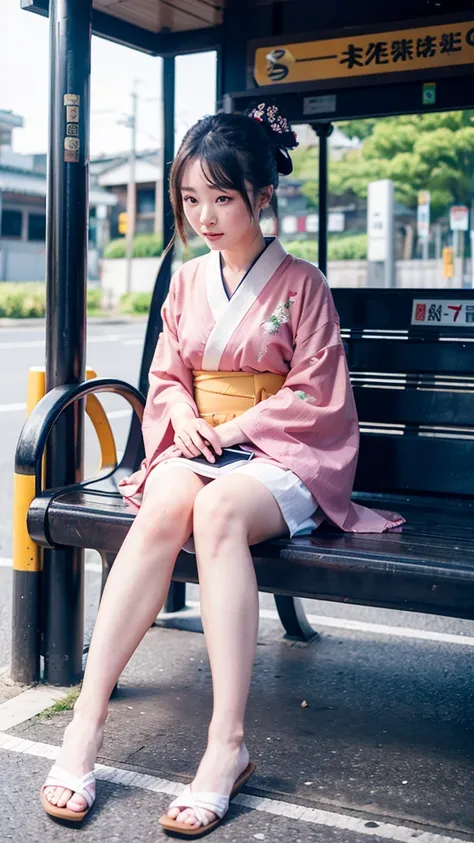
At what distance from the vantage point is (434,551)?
2527mm

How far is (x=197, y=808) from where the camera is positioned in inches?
93.2

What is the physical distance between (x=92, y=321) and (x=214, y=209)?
94.6ft

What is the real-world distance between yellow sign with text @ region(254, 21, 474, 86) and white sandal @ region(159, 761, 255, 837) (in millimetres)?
2543

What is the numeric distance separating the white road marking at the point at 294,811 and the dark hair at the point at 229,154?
1.53 m

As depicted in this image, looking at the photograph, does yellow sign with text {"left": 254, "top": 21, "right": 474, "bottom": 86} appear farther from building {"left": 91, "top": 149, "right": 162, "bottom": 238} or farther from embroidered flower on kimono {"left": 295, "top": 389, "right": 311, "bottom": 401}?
building {"left": 91, "top": 149, "right": 162, "bottom": 238}

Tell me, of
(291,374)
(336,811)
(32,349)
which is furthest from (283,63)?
(32,349)

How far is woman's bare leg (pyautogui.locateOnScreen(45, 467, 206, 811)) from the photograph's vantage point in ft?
8.31

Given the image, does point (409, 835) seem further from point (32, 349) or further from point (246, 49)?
point (32, 349)

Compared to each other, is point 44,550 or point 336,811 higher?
point 44,550

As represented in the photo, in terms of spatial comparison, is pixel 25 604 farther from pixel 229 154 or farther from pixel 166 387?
pixel 229 154

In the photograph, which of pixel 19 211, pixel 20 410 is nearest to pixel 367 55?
pixel 20 410

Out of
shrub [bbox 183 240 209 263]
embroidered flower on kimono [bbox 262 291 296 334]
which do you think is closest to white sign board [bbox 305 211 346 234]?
shrub [bbox 183 240 209 263]

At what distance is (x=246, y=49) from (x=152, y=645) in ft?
7.60

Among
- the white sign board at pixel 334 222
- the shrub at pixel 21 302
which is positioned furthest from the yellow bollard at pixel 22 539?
the shrub at pixel 21 302
